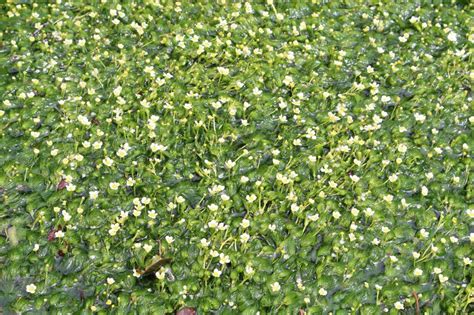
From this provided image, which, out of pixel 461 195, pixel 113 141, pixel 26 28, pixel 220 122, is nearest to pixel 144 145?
pixel 113 141

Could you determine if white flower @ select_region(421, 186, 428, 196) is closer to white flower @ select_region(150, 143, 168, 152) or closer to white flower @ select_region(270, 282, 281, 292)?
white flower @ select_region(270, 282, 281, 292)

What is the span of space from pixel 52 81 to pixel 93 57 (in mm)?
507

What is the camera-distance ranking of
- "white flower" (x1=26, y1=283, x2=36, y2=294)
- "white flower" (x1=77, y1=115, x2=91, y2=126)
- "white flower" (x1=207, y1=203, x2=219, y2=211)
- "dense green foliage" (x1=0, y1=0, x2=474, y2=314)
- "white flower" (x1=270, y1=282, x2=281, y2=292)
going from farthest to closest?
"white flower" (x1=77, y1=115, x2=91, y2=126) → "white flower" (x1=207, y1=203, x2=219, y2=211) → "dense green foliage" (x1=0, y1=0, x2=474, y2=314) → "white flower" (x1=270, y1=282, x2=281, y2=292) → "white flower" (x1=26, y1=283, x2=36, y2=294)

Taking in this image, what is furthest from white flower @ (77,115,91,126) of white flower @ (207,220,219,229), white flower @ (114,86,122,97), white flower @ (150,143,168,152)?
white flower @ (207,220,219,229)

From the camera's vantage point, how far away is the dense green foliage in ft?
15.3

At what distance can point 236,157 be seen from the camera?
5.52 m

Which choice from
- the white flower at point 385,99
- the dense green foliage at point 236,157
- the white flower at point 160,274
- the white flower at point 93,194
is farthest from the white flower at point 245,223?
the white flower at point 385,99

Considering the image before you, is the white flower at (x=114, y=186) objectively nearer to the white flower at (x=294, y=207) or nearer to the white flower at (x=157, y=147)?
the white flower at (x=157, y=147)

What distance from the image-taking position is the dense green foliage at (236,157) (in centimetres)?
467

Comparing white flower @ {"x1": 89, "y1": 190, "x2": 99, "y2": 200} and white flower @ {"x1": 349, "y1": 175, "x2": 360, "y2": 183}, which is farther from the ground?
white flower @ {"x1": 349, "y1": 175, "x2": 360, "y2": 183}

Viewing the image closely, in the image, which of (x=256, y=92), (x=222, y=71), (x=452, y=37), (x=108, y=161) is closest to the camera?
(x=108, y=161)

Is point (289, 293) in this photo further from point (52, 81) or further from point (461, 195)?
point (52, 81)

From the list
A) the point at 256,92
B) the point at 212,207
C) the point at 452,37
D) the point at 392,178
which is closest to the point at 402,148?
the point at 392,178

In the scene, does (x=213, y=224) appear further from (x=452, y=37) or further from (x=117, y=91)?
(x=452, y=37)
